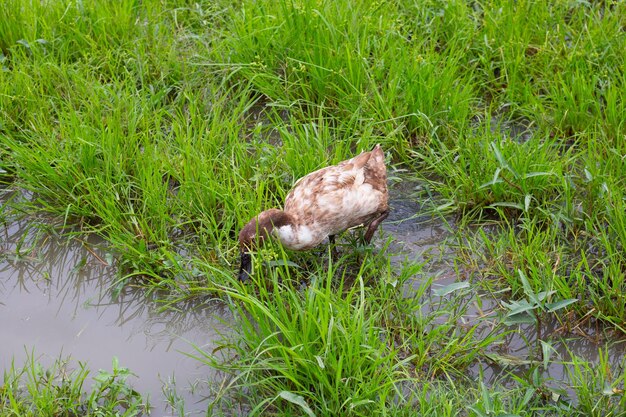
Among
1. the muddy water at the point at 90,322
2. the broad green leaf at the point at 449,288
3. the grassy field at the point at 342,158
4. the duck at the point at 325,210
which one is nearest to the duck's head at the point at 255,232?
the duck at the point at 325,210

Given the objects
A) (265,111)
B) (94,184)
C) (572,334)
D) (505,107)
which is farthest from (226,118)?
(572,334)

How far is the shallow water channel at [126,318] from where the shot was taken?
13.7 feet

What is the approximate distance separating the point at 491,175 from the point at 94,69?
9.28 ft

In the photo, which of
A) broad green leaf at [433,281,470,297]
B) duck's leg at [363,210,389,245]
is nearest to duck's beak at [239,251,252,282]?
duck's leg at [363,210,389,245]

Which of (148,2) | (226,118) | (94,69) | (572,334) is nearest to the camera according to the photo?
(572,334)

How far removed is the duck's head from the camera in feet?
14.0

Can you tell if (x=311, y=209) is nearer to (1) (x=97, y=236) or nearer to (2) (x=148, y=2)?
(1) (x=97, y=236)

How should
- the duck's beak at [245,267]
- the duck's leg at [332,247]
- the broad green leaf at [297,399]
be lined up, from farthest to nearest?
the duck's leg at [332,247], the duck's beak at [245,267], the broad green leaf at [297,399]

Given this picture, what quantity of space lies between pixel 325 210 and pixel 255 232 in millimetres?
426

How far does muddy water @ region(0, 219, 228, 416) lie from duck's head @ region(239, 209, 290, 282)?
30 cm

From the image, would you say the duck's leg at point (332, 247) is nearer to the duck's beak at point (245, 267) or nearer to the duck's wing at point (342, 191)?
the duck's wing at point (342, 191)

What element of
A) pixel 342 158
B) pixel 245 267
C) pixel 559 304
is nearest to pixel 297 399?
pixel 245 267

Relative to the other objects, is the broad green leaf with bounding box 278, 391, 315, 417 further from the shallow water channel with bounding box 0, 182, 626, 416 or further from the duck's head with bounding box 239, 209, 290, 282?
the duck's head with bounding box 239, 209, 290, 282

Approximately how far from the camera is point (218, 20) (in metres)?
6.32
